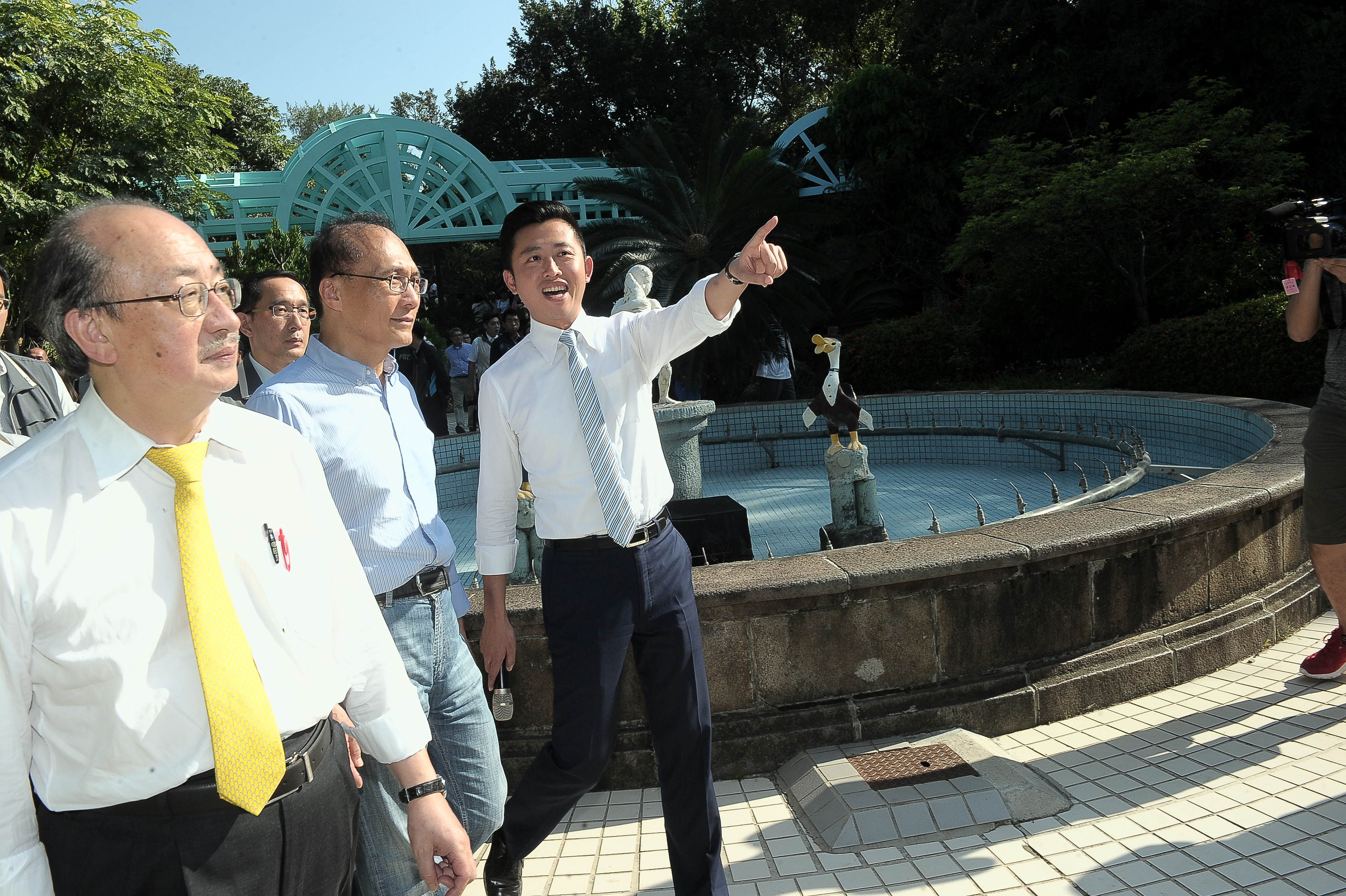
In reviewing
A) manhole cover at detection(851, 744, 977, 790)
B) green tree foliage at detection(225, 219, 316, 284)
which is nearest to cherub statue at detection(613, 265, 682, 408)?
manhole cover at detection(851, 744, 977, 790)

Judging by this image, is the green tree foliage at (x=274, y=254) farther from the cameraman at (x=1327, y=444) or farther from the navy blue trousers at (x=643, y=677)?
the cameraman at (x=1327, y=444)

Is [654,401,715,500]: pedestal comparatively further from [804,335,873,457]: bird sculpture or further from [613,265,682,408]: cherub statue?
[804,335,873,457]: bird sculpture

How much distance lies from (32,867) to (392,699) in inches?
23.2

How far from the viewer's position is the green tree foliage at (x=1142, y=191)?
1318 cm

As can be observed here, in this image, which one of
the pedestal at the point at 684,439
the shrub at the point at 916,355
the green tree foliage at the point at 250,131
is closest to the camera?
the pedestal at the point at 684,439

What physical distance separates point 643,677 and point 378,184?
2068cm

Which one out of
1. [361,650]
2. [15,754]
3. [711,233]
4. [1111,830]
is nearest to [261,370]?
[361,650]

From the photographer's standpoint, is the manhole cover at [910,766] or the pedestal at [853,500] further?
the pedestal at [853,500]

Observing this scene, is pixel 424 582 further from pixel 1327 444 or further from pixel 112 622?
pixel 1327 444

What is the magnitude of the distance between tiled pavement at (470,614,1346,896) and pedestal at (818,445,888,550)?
9.16 feet

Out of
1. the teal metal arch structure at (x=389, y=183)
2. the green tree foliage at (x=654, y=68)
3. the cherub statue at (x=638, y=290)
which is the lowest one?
the cherub statue at (x=638, y=290)

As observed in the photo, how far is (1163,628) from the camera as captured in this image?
3863mm

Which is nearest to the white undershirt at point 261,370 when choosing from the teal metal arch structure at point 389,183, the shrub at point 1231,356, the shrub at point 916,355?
the shrub at point 1231,356

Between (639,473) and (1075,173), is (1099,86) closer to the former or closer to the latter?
(1075,173)
